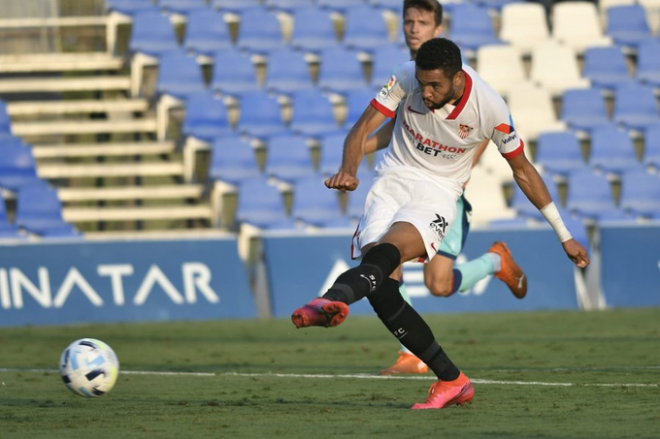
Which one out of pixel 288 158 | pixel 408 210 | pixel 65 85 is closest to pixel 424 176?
pixel 408 210

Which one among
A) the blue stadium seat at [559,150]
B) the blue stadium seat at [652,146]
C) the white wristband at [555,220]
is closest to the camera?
the white wristband at [555,220]

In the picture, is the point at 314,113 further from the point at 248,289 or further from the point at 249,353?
the point at 249,353

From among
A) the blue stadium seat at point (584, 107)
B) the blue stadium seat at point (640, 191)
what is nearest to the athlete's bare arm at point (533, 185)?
the blue stadium seat at point (640, 191)

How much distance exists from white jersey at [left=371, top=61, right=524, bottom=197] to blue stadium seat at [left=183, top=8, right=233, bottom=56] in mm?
11716

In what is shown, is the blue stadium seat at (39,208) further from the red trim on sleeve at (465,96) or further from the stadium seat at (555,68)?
the red trim on sleeve at (465,96)

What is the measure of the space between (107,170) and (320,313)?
456 inches

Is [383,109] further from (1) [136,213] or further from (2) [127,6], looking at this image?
(2) [127,6]

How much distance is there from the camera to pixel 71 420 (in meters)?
5.47

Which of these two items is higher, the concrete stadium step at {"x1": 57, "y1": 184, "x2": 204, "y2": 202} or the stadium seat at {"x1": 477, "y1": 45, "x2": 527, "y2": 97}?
the stadium seat at {"x1": 477, "y1": 45, "x2": 527, "y2": 97}

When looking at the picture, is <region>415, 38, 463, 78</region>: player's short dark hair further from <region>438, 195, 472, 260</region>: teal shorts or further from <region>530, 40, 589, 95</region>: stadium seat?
<region>530, 40, 589, 95</region>: stadium seat

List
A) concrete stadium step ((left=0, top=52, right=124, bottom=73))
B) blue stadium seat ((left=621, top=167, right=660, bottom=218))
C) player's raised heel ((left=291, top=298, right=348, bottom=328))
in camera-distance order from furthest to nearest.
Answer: concrete stadium step ((left=0, top=52, right=124, bottom=73))
blue stadium seat ((left=621, top=167, right=660, bottom=218))
player's raised heel ((left=291, top=298, right=348, bottom=328))

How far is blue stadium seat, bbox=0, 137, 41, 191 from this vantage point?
604 inches

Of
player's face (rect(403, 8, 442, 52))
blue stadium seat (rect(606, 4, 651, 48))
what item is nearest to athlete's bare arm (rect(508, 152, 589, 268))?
player's face (rect(403, 8, 442, 52))

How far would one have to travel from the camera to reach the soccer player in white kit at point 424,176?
5.66 metres
